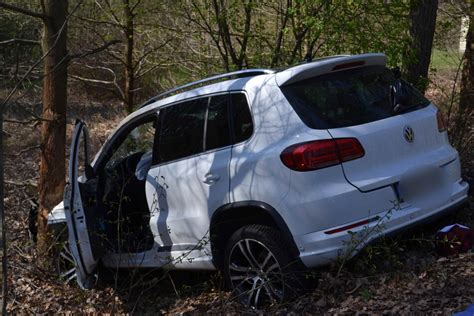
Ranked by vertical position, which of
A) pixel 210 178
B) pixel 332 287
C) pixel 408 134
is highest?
pixel 408 134

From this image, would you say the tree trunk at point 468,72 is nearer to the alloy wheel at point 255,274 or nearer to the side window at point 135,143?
the side window at point 135,143

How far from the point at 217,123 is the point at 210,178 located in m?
0.48

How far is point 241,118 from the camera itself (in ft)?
17.3

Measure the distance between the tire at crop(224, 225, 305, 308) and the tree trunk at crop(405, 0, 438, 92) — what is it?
4250 mm

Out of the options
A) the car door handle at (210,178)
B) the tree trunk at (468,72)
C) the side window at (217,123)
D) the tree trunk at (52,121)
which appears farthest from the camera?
the tree trunk at (468,72)

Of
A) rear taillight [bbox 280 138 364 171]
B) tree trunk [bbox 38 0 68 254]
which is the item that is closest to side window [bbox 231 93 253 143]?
rear taillight [bbox 280 138 364 171]

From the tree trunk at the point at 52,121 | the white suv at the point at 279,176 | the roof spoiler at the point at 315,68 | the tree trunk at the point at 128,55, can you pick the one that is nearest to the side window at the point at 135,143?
the white suv at the point at 279,176

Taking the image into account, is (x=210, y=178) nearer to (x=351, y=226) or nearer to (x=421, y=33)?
(x=351, y=226)

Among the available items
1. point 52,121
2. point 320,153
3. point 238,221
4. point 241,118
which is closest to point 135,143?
point 52,121

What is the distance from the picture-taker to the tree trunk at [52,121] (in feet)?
23.4

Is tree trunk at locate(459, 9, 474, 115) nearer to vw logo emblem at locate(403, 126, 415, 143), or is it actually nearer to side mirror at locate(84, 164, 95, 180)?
vw logo emblem at locate(403, 126, 415, 143)

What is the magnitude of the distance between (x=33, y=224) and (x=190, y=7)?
162 inches

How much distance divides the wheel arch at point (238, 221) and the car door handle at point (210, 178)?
0.73ft

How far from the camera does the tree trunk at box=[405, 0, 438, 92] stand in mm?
8383
